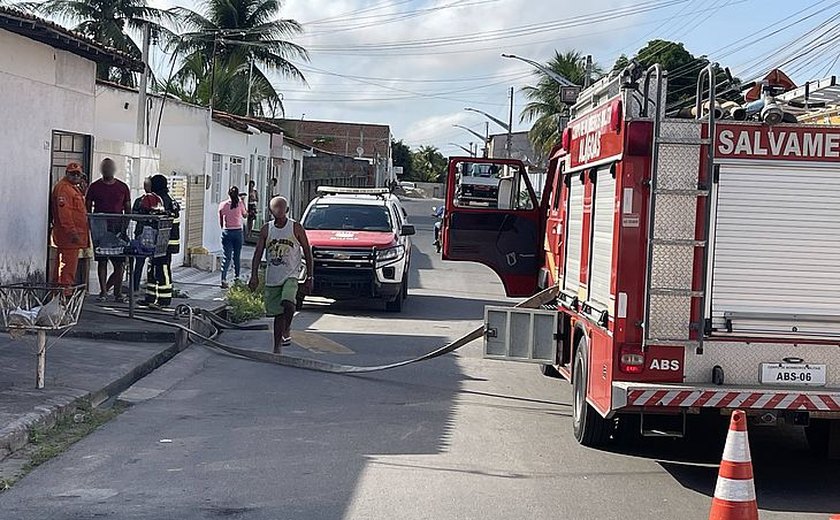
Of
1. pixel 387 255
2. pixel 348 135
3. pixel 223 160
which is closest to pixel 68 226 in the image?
pixel 387 255

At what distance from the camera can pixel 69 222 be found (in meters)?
14.6

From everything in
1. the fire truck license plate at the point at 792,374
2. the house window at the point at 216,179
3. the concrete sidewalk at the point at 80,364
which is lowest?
the concrete sidewalk at the point at 80,364

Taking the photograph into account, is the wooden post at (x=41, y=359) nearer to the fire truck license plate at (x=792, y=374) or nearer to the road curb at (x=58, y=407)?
the road curb at (x=58, y=407)

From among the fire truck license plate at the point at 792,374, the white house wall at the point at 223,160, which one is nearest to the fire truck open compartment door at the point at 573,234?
the fire truck license plate at the point at 792,374

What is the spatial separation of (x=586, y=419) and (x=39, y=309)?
4.60 meters

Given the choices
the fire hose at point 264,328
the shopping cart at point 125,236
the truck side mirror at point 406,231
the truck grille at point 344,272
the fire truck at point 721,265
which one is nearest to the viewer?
the fire truck at point 721,265

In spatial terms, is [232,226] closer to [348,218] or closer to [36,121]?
[348,218]

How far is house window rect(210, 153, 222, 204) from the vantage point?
28.2 m

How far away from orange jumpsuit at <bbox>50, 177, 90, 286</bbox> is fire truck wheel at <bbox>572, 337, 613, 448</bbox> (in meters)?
7.54

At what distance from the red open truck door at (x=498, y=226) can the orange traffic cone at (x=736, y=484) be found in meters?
6.68

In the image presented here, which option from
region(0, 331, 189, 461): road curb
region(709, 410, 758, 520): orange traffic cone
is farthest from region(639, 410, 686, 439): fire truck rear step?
region(0, 331, 189, 461): road curb

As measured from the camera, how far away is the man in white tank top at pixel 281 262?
13.4m

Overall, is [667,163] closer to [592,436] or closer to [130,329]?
[592,436]

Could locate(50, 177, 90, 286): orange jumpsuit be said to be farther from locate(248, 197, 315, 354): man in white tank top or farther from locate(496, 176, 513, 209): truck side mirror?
locate(496, 176, 513, 209): truck side mirror
